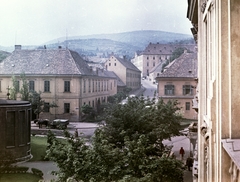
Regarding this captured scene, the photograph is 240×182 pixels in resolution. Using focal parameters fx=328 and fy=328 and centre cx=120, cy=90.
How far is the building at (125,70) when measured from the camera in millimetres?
46591

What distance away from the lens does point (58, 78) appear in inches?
1607

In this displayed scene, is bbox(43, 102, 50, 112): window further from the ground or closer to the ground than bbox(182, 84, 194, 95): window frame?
closer to the ground

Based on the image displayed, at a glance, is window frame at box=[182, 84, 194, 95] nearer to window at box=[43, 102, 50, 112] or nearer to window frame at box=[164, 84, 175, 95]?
window frame at box=[164, 84, 175, 95]

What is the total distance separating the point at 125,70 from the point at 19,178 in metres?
32.5

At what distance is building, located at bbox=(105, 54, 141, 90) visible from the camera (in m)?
46.6

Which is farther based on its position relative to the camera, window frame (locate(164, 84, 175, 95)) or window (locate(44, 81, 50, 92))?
window (locate(44, 81, 50, 92))

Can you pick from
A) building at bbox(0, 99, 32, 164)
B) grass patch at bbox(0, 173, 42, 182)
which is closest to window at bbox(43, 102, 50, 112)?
building at bbox(0, 99, 32, 164)

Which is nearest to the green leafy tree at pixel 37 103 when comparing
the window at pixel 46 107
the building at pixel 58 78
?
the window at pixel 46 107

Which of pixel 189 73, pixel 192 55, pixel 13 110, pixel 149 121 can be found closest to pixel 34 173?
pixel 13 110

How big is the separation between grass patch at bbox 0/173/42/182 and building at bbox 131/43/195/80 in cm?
3530

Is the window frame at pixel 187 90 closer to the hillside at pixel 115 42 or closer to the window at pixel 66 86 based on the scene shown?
the hillside at pixel 115 42

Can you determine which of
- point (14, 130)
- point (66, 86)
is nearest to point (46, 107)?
point (66, 86)

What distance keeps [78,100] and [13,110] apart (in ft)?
62.6

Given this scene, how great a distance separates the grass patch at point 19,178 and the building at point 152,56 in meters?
35.3
